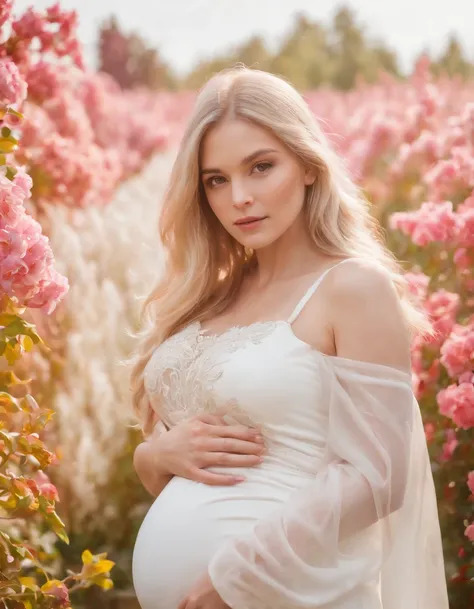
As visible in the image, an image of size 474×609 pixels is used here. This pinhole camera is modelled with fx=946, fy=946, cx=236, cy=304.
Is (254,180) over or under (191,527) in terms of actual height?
over

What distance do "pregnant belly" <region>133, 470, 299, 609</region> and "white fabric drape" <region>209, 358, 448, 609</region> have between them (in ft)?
0.32

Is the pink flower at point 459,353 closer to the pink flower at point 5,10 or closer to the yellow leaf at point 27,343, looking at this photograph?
the yellow leaf at point 27,343

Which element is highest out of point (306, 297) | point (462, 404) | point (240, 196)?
point (240, 196)

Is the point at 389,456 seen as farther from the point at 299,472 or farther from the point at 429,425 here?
the point at 429,425

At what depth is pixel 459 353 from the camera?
10.8 ft

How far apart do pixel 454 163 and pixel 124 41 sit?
16016 mm

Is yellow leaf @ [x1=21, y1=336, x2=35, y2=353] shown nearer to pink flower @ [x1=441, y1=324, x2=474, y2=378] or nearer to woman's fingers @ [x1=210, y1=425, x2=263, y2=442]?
woman's fingers @ [x1=210, y1=425, x2=263, y2=442]

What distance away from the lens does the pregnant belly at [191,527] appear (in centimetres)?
220

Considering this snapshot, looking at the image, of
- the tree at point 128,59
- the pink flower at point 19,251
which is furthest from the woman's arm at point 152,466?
the tree at point 128,59

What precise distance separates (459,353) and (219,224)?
1.06 m

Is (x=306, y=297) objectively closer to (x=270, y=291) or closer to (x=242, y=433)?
(x=270, y=291)

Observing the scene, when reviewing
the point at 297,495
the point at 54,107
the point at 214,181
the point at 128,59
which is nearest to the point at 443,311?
the point at 214,181

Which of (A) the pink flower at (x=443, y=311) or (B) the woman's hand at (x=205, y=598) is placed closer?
(B) the woman's hand at (x=205, y=598)

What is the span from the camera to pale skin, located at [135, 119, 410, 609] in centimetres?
214
